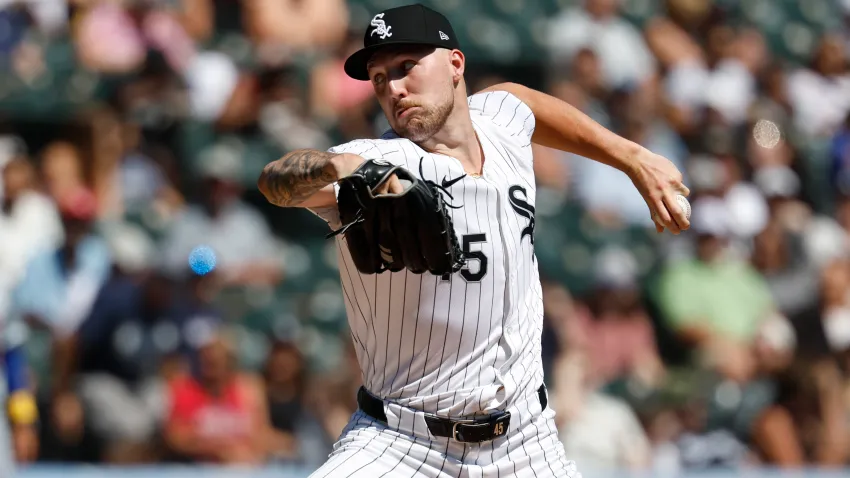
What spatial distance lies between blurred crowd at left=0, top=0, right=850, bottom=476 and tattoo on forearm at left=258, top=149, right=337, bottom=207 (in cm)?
395

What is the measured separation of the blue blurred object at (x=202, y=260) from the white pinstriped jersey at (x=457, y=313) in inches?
169

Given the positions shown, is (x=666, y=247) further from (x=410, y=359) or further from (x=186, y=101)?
(x=410, y=359)

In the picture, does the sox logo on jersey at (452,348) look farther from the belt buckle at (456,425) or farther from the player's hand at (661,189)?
the player's hand at (661,189)

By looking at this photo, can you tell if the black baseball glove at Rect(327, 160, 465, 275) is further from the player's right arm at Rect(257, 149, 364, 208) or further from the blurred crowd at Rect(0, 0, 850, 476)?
the blurred crowd at Rect(0, 0, 850, 476)

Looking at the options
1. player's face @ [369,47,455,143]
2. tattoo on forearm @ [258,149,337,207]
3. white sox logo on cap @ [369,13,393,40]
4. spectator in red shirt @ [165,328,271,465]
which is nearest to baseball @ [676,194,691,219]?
player's face @ [369,47,455,143]

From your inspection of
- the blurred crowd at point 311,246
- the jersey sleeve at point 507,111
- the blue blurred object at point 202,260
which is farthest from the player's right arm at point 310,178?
the blue blurred object at point 202,260

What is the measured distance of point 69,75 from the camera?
28.1 feet

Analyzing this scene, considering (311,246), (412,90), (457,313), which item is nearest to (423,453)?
(457,313)

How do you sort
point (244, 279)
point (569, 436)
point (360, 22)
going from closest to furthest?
point (569, 436)
point (244, 279)
point (360, 22)

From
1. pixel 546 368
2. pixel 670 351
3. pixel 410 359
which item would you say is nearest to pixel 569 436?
pixel 546 368

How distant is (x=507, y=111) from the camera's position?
4.10 metres

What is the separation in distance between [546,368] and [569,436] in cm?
48

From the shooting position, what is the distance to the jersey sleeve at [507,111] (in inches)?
159

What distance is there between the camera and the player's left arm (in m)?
3.78
